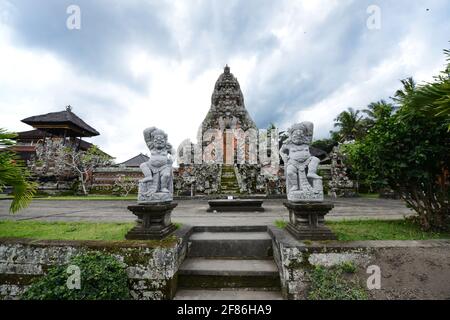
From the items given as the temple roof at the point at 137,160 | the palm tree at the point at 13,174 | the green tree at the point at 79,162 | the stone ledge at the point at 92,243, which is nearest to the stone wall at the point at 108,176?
the green tree at the point at 79,162

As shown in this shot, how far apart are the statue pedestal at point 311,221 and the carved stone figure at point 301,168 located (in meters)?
0.19

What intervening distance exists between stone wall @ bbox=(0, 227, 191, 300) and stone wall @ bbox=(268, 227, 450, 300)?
1497 mm

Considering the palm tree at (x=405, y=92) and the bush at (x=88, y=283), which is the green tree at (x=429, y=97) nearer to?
the palm tree at (x=405, y=92)

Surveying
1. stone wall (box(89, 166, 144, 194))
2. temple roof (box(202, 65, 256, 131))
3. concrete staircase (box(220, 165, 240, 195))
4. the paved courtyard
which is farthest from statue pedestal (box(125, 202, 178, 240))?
temple roof (box(202, 65, 256, 131))

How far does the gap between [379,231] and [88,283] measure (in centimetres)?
439

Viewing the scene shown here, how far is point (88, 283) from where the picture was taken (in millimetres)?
2465

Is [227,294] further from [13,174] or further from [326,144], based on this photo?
[326,144]

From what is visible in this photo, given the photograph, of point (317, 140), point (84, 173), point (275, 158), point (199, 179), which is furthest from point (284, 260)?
point (317, 140)

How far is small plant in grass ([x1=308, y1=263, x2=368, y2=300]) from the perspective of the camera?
2.50 metres

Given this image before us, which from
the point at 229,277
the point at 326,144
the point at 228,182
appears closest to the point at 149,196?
the point at 229,277

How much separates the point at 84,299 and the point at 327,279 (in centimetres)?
273

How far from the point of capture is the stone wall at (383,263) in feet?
8.70

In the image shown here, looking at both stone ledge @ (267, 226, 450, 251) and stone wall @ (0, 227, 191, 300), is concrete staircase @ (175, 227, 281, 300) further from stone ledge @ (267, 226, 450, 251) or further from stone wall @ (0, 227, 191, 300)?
stone ledge @ (267, 226, 450, 251)
